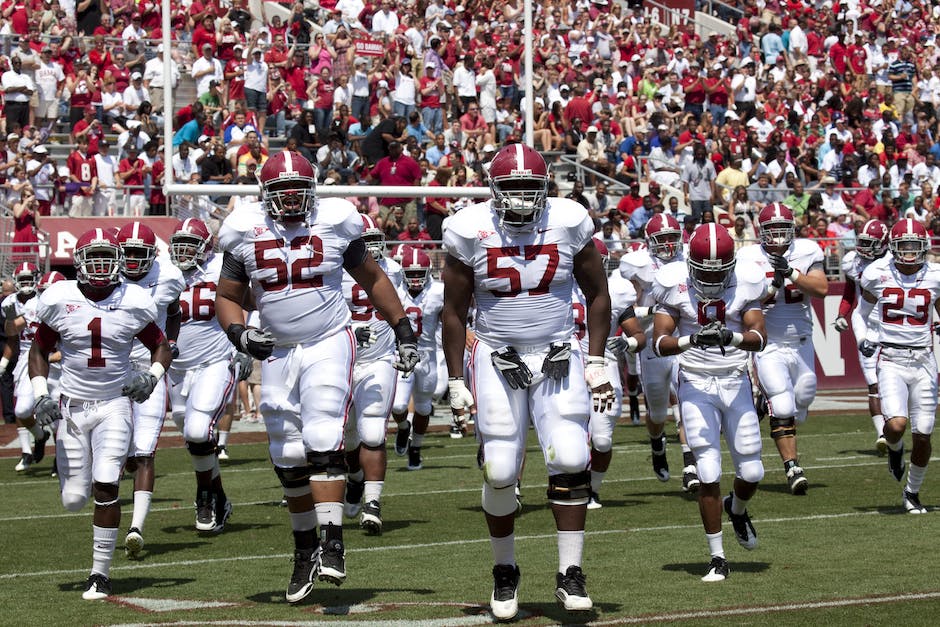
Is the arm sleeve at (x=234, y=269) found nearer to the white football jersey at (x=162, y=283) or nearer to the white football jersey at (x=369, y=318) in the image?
the white football jersey at (x=162, y=283)

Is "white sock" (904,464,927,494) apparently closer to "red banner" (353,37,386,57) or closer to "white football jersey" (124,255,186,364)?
"white football jersey" (124,255,186,364)

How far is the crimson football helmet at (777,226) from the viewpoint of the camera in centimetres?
1128

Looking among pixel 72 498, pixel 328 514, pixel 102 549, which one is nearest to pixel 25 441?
pixel 72 498

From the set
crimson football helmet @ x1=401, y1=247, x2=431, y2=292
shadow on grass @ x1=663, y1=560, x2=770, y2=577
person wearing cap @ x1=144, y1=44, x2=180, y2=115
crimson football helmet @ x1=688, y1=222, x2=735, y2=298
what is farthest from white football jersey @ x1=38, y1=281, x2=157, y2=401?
person wearing cap @ x1=144, y1=44, x2=180, y2=115

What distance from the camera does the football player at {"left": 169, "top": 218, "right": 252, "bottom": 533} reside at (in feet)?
32.1

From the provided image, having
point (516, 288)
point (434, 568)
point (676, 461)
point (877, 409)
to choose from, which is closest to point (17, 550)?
point (434, 568)

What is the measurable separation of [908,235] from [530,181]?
476cm

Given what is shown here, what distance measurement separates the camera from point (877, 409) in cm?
1310

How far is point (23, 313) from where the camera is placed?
48.8 ft

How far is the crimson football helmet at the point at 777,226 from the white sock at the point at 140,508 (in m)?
5.20

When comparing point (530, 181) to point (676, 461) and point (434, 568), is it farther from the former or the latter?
point (676, 461)

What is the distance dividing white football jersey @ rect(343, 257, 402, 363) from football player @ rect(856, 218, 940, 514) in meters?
3.49

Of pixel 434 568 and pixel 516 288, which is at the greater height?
pixel 516 288

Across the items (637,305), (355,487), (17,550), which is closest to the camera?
(17,550)
